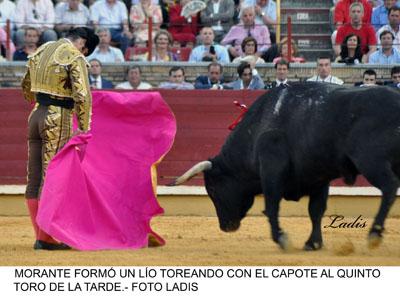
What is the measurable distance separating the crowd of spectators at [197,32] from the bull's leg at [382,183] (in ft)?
13.8

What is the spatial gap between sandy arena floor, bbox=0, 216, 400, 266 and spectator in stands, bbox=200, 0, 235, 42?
2.97 meters

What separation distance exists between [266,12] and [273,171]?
516 centimetres

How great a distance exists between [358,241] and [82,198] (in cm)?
195

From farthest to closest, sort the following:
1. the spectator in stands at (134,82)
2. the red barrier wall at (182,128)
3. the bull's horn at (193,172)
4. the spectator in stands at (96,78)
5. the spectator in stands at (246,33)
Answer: the spectator in stands at (246,33) → the spectator in stands at (96,78) → the spectator in stands at (134,82) → the red barrier wall at (182,128) → the bull's horn at (193,172)

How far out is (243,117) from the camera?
8273 mm

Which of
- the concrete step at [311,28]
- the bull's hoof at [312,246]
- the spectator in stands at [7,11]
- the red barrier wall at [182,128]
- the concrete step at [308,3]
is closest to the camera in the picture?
the bull's hoof at [312,246]

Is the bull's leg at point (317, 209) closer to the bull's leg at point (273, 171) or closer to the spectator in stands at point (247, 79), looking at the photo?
the bull's leg at point (273, 171)

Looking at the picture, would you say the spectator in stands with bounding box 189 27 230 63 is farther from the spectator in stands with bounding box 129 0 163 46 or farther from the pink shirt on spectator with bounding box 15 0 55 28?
the pink shirt on spectator with bounding box 15 0 55 28

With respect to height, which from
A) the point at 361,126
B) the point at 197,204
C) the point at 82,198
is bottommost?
the point at 197,204

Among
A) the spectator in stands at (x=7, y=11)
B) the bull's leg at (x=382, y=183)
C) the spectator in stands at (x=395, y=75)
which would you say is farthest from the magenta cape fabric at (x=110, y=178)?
the spectator in stands at (x=7, y=11)

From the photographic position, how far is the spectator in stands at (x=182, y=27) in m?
12.7

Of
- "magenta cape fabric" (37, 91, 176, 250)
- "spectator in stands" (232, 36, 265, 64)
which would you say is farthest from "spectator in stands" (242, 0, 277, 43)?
"magenta cape fabric" (37, 91, 176, 250)

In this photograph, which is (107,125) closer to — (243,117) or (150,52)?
(243,117)

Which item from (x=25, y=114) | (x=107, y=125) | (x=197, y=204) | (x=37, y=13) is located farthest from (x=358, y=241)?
(x=37, y=13)
